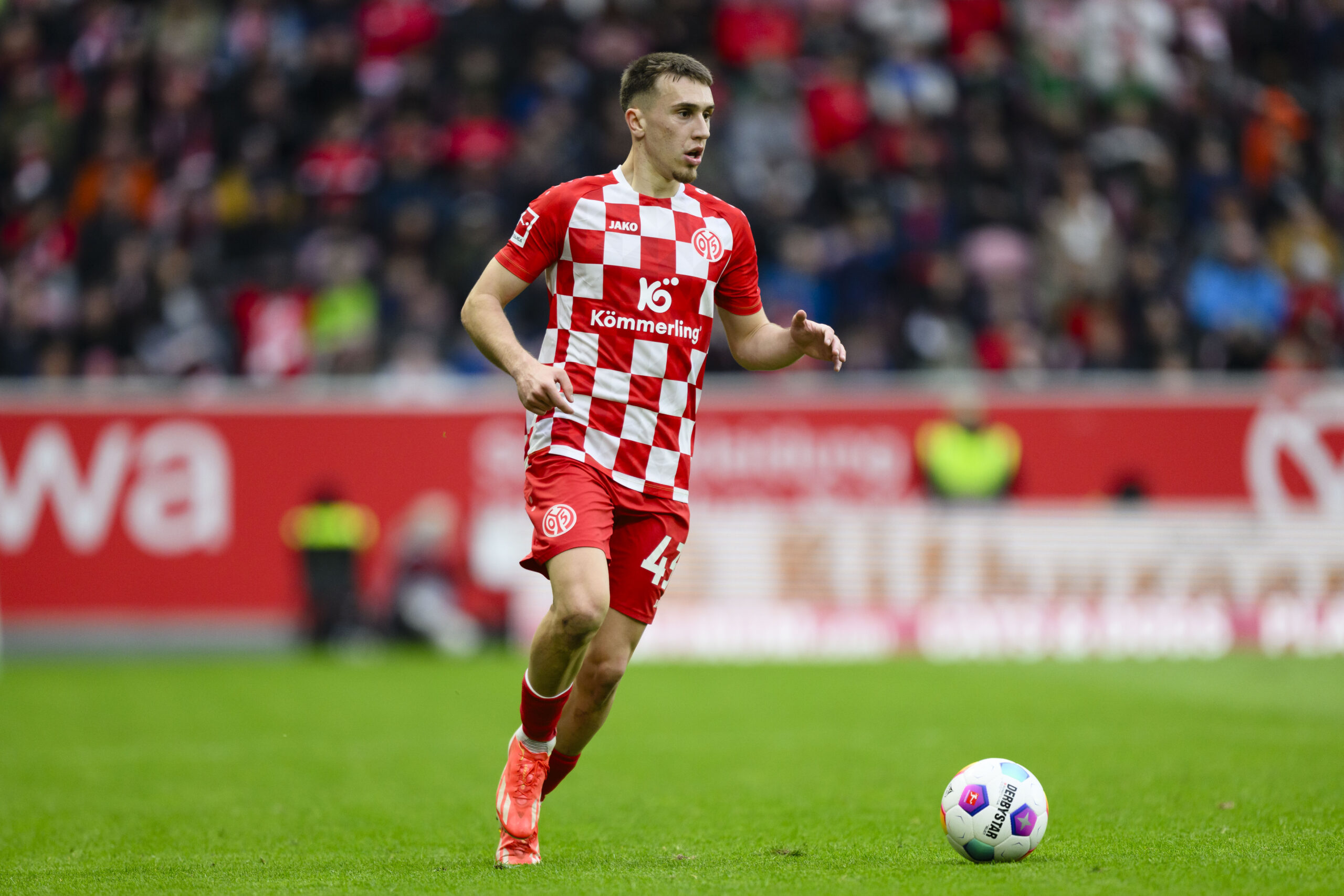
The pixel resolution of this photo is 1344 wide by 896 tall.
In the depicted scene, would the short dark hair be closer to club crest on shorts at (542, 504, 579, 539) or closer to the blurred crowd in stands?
club crest on shorts at (542, 504, 579, 539)

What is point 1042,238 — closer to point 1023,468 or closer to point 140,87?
point 1023,468

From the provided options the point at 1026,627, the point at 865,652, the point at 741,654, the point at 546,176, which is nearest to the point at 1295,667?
the point at 1026,627

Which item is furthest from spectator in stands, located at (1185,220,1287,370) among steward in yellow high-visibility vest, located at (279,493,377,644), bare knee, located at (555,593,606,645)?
bare knee, located at (555,593,606,645)

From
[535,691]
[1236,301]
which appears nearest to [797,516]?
[1236,301]

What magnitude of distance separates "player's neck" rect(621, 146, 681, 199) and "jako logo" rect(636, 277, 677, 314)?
1.14 ft

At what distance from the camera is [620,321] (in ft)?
19.3

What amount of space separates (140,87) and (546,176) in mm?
5196

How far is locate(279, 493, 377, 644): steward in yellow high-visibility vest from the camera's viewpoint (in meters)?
15.7

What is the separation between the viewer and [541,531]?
18.6ft

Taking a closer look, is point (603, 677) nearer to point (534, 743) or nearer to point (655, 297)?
point (534, 743)

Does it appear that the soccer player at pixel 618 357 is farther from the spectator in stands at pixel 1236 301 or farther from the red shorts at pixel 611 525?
the spectator in stands at pixel 1236 301

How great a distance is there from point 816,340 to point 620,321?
0.71 metres

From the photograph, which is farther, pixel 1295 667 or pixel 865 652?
pixel 865 652

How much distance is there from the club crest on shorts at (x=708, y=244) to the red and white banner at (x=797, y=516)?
31.4 feet
